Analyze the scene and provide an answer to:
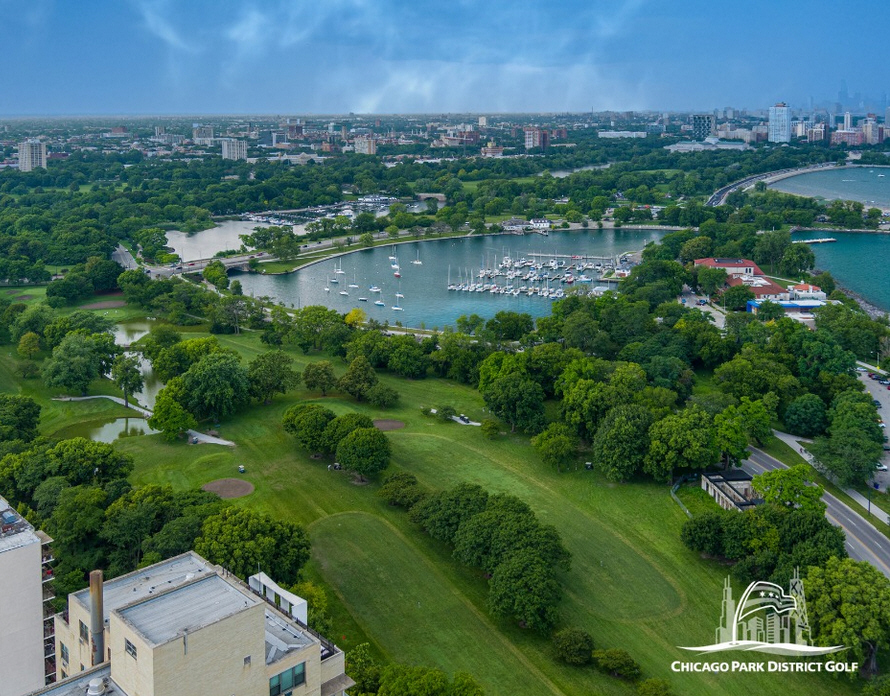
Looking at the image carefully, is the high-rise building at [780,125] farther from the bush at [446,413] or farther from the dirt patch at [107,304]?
the bush at [446,413]

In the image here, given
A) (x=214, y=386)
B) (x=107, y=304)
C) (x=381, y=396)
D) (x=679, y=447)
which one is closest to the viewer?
(x=679, y=447)

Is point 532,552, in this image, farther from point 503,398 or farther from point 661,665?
point 503,398

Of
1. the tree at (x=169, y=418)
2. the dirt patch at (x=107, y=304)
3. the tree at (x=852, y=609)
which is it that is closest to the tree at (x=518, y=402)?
the tree at (x=169, y=418)

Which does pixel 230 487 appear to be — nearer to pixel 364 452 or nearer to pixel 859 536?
pixel 364 452

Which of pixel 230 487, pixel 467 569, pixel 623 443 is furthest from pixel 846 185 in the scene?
pixel 467 569

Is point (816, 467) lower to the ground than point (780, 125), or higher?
lower

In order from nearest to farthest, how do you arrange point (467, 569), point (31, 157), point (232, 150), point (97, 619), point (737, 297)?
1. point (97, 619)
2. point (467, 569)
3. point (737, 297)
4. point (31, 157)
5. point (232, 150)

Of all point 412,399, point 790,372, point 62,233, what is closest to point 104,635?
point 412,399
